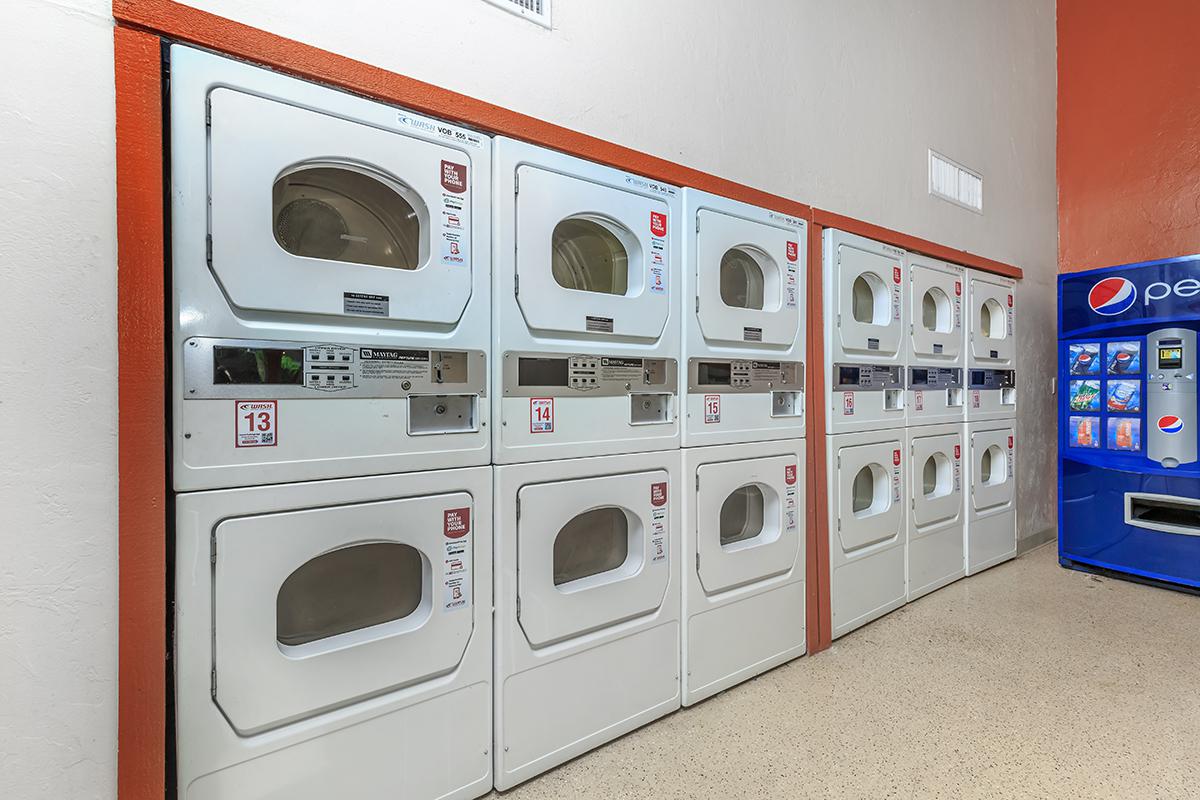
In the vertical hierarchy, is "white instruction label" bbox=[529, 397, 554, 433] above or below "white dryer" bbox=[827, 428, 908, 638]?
above

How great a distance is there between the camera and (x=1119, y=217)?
15.6 ft

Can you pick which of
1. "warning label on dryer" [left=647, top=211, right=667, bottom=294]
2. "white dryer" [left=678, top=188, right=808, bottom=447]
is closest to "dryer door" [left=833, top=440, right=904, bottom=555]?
"white dryer" [left=678, top=188, right=808, bottom=447]

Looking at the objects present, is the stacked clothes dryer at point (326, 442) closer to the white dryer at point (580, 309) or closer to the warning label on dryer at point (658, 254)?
the white dryer at point (580, 309)

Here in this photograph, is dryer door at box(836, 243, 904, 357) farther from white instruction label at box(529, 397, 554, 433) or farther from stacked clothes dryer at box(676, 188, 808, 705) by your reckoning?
white instruction label at box(529, 397, 554, 433)

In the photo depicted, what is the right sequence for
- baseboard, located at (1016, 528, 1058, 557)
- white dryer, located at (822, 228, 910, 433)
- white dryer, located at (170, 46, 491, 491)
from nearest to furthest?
white dryer, located at (170, 46, 491, 491), white dryer, located at (822, 228, 910, 433), baseboard, located at (1016, 528, 1058, 557)

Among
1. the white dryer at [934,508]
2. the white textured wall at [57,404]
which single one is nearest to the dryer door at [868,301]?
the white dryer at [934,508]

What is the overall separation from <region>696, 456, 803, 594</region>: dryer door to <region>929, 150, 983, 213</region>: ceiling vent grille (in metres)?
2.37

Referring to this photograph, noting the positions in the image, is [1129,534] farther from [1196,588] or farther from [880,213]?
[880,213]

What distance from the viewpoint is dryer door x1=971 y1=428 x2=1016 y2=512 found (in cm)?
410

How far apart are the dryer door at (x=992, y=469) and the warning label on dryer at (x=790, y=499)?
6.32 feet

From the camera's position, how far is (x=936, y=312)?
3934mm

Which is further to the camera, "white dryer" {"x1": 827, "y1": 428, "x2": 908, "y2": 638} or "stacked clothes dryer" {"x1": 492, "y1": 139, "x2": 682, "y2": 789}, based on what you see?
"white dryer" {"x1": 827, "y1": 428, "x2": 908, "y2": 638}

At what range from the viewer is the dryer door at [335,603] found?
5.04 ft

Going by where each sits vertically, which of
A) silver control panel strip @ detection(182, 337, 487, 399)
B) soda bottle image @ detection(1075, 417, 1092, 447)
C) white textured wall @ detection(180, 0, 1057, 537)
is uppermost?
white textured wall @ detection(180, 0, 1057, 537)
